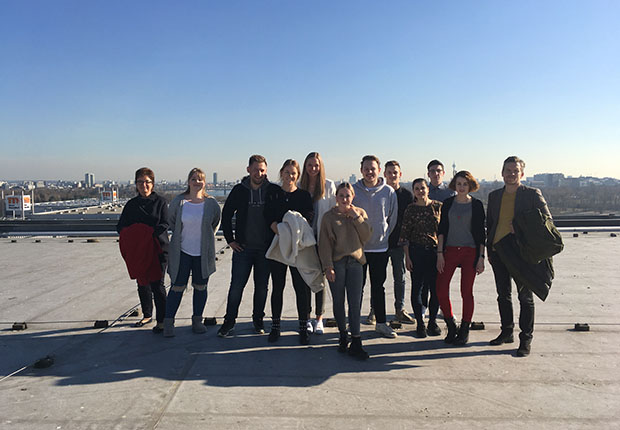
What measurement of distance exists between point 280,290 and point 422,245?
5.39 feet

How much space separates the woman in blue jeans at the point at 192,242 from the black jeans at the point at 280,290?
30.3 inches

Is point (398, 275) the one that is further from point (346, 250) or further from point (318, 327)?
point (346, 250)

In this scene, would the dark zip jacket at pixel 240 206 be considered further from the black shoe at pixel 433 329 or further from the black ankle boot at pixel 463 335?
the black ankle boot at pixel 463 335

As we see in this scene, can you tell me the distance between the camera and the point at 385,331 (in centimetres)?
446

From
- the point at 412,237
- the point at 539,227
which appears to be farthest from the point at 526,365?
the point at 412,237

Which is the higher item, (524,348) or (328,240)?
(328,240)

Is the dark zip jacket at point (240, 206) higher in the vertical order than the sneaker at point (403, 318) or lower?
higher

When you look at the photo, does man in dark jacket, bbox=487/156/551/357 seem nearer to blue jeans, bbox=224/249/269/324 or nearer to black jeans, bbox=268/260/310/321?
black jeans, bbox=268/260/310/321

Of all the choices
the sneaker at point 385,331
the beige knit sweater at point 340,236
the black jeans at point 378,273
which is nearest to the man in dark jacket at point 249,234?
the beige knit sweater at point 340,236

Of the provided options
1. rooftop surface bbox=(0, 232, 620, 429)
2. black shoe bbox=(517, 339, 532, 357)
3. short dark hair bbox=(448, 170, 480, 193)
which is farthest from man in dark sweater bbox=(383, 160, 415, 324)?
black shoe bbox=(517, 339, 532, 357)

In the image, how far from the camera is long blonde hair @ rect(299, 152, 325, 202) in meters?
4.45

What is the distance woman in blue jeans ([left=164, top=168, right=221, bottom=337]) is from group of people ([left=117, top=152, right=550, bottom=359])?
1cm

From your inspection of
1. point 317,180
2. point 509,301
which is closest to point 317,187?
point 317,180

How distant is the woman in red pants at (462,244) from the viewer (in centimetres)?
427
